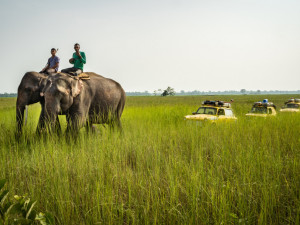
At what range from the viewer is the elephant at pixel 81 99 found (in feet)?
18.4

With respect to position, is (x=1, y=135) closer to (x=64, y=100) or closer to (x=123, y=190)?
(x=64, y=100)

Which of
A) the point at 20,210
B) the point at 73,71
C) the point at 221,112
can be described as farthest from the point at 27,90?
the point at 221,112

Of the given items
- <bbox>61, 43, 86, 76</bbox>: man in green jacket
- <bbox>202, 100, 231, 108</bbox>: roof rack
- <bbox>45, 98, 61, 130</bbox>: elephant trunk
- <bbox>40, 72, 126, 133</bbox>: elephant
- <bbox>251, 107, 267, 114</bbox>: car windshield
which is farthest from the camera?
<bbox>251, 107, 267, 114</bbox>: car windshield

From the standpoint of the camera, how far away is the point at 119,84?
813 cm

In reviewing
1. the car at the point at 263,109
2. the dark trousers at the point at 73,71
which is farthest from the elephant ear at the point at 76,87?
the car at the point at 263,109

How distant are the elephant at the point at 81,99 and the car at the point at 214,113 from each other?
3114mm

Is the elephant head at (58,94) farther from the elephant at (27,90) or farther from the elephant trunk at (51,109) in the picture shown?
the elephant at (27,90)

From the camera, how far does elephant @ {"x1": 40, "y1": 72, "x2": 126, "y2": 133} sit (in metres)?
5.61

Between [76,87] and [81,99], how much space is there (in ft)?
1.12

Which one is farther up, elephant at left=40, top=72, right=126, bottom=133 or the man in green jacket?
the man in green jacket

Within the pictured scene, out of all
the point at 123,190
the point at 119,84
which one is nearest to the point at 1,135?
the point at 119,84

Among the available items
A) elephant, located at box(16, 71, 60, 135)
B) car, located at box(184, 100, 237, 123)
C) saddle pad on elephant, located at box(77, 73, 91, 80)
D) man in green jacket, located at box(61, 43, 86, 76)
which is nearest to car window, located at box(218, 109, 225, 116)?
car, located at box(184, 100, 237, 123)

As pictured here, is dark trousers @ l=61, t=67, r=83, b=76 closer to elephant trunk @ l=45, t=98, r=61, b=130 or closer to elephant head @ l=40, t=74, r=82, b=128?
elephant head @ l=40, t=74, r=82, b=128

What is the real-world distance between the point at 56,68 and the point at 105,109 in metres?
2.01
